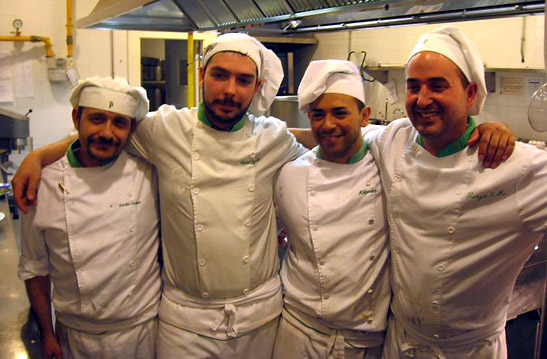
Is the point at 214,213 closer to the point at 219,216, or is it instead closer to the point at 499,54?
the point at 219,216

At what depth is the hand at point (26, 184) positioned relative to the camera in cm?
158

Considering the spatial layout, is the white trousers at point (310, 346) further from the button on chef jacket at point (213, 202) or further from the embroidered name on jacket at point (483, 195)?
the embroidered name on jacket at point (483, 195)

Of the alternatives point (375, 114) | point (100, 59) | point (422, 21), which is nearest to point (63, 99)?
point (100, 59)

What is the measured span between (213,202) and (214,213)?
34mm

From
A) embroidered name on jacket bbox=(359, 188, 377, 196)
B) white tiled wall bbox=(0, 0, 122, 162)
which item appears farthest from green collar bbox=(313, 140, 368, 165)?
white tiled wall bbox=(0, 0, 122, 162)

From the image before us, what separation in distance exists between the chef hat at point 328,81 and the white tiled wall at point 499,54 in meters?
2.14

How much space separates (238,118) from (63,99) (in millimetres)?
3765

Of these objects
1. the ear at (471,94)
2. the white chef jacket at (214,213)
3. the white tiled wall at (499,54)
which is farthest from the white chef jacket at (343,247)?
the white tiled wall at (499,54)

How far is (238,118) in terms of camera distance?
165 centimetres

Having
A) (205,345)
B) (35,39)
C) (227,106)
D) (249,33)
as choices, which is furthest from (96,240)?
(35,39)

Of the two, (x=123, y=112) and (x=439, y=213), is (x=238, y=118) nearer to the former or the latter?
(x=123, y=112)

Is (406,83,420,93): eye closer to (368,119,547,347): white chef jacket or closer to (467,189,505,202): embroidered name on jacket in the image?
(368,119,547,347): white chef jacket

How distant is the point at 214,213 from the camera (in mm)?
1607

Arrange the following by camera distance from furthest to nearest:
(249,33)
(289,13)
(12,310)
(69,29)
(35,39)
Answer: (69,29) → (35,39) → (249,33) → (289,13) → (12,310)
